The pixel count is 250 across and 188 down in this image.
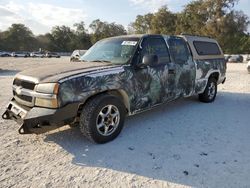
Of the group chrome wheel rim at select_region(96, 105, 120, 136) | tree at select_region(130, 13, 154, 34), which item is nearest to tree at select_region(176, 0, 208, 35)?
tree at select_region(130, 13, 154, 34)

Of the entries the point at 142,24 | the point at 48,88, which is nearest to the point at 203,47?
the point at 48,88

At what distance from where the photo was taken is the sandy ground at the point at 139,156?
335 cm

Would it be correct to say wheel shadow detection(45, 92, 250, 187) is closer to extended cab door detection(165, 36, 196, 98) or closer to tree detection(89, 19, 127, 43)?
extended cab door detection(165, 36, 196, 98)

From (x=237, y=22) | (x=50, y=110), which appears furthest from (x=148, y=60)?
(x=237, y=22)

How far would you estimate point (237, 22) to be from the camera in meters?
57.0

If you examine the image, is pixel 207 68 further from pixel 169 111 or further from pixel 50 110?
pixel 50 110

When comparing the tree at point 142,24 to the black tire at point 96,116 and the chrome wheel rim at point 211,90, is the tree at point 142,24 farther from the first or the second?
the black tire at point 96,116

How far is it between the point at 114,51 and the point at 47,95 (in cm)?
191

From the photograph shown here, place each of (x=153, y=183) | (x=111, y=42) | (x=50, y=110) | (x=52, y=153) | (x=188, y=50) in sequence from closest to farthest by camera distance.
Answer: (x=153, y=183) → (x=50, y=110) → (x=52, y=153) → (x=111, y=42) → (x=188, y=50)

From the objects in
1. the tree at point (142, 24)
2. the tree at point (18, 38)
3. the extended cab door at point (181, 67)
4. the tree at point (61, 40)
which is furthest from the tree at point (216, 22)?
the tree at point (18, 38)

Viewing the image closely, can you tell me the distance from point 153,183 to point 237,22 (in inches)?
2403

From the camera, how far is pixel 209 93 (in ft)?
24.6

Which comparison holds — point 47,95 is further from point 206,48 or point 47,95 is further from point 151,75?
point 206,48

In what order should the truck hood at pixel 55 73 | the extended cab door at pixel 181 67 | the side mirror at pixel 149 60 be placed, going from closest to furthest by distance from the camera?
1. the truck hood at pixel 55 73
2. the side mirror at pixel 149 60
3. the extended cab door at pixel 181 67
